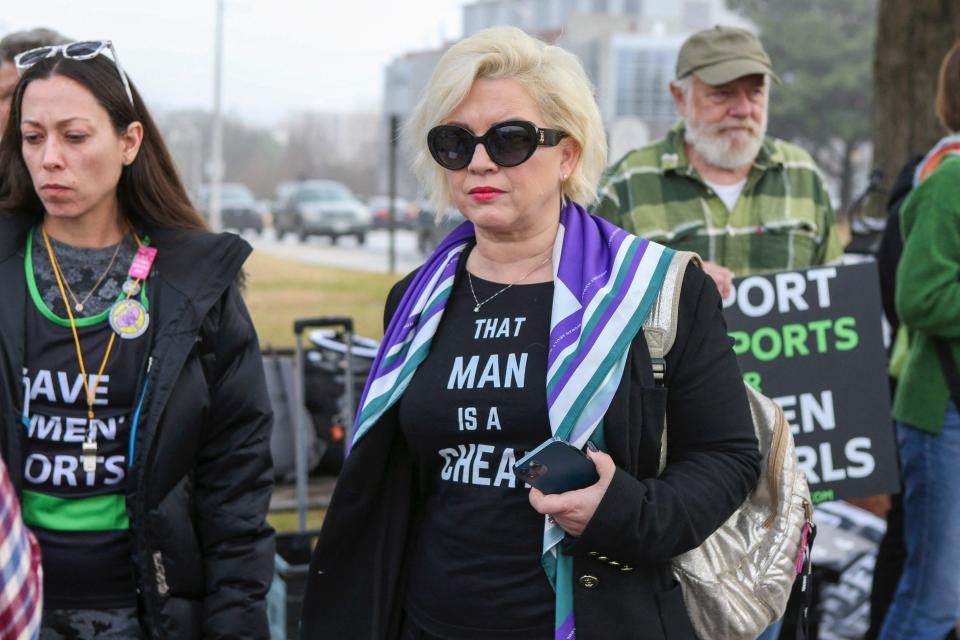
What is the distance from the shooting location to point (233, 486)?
8.77ft

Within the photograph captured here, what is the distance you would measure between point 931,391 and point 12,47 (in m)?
3.20

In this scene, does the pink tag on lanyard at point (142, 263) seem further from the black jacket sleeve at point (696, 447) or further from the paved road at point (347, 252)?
the paved road at point (347, 252)

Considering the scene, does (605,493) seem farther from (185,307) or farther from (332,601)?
→ (185,307)

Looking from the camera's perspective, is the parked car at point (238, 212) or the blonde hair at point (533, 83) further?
the parked car at point (238, 212)

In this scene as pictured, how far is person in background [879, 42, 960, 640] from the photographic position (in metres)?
3.63

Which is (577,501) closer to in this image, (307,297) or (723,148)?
(723,148)

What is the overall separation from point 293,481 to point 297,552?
1.19 metres

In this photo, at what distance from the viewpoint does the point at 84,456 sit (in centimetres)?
245

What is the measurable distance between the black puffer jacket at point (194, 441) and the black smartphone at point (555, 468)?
3.04 feet

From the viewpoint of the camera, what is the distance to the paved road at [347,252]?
1053 inches

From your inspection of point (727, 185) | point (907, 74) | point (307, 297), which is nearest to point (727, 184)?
point (727, 185)

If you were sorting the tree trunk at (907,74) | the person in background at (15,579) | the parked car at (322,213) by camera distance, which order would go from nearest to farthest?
the person in background at (15,579), the tree trunk at (907,74), the parked car at (322,213)

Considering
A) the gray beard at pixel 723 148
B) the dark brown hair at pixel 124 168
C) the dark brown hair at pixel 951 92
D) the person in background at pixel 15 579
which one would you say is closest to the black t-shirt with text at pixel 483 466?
the person in background at pixel 15 579

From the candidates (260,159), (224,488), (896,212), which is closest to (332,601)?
(224,488)
